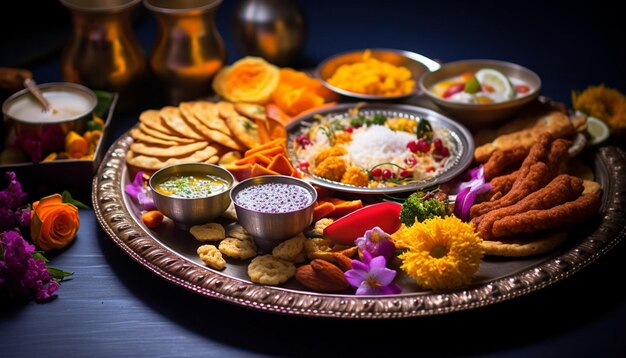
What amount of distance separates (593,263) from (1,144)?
4.00 metres

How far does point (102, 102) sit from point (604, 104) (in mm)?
3763

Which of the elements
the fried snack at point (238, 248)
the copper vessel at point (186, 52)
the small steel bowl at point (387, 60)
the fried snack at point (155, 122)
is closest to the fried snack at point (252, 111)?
the fried snack at point (155, 122)

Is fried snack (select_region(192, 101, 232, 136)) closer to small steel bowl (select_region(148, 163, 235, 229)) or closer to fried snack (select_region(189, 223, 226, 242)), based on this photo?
small steel bowl (select_region(148, 163, 235, 229))

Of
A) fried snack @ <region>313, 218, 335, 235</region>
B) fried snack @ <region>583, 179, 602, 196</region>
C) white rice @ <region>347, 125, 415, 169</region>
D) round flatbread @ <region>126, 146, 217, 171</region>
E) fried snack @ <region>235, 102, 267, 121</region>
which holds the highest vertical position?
fried snack @ <region>583, 179, 602, 196</region>

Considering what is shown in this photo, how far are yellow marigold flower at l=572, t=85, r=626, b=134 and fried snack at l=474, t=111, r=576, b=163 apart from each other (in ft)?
1.15

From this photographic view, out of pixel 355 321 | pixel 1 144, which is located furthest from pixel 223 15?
pixel 355 321

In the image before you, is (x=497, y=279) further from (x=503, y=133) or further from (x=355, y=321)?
(x=503, y=133)

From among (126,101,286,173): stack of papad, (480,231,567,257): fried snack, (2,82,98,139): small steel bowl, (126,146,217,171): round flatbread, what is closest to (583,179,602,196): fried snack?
(480,231,567,257): fried snack

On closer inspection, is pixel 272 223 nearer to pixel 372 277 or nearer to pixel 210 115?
pixel 372 277

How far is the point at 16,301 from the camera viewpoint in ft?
13.4

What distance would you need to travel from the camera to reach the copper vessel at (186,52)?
602 cm

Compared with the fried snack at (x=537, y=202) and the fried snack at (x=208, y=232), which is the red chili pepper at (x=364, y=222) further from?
the fried snack at (x=208, y=232)

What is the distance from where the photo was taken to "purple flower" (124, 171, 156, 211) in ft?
Result: 15.5

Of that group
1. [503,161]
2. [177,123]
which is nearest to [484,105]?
[503,161]
